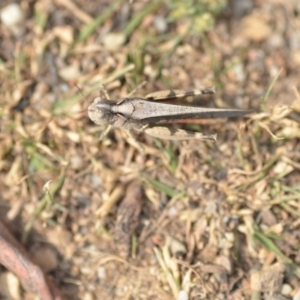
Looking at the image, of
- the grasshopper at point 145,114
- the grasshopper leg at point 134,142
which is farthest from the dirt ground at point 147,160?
the grasshopper at point 145,114

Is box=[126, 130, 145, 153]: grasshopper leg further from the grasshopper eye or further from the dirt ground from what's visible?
the grasshopper eye

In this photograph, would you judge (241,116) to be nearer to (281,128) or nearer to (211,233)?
(281,128)

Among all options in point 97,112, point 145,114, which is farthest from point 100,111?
point 145,114

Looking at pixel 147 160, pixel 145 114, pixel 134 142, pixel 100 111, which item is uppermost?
pixel 100 111

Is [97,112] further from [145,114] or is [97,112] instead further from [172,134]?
[172,134]

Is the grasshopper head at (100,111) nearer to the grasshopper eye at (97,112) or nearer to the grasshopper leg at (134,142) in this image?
the grasshopper eye at (97,112)

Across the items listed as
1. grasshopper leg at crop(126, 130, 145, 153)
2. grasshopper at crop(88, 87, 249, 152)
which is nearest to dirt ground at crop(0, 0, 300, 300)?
grasshopper leg at crop(126, 130, 145, 153)

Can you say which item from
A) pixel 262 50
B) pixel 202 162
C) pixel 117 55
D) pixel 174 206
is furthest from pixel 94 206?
pixel 262 50
